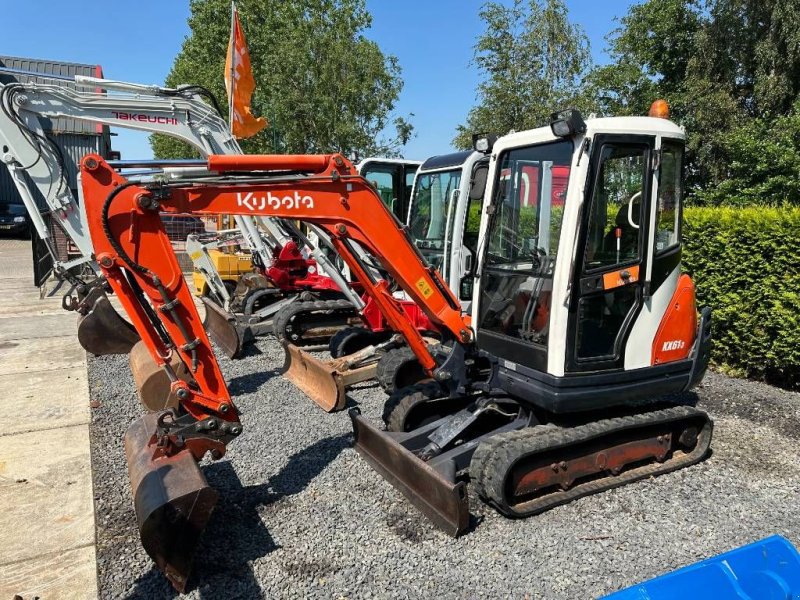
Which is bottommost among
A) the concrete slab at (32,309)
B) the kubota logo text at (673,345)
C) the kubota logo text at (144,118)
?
the concrete slab at (32,309)

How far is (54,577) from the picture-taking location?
334 centimetres

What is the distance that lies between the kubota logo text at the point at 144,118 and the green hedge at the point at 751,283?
6785 millimetres

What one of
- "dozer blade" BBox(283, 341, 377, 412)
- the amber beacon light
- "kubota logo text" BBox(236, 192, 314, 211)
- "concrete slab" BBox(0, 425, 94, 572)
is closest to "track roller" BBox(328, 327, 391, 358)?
"dozer blade" BBox(283, 341, 377, 412)

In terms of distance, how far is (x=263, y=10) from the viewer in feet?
77.5

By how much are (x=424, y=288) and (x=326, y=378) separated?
217cm

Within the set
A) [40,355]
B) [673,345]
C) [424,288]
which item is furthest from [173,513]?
[40,355]

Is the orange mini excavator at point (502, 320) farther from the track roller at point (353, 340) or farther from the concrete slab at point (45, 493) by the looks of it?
the track roller at point (353, 340)

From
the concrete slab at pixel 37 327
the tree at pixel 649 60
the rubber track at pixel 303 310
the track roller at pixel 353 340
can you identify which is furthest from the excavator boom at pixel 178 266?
the tree at pixel 649 60

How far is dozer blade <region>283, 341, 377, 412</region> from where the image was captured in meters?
5.97

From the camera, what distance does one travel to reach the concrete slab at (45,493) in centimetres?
369

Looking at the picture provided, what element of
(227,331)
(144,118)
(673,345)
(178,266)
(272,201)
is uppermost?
(144,118)

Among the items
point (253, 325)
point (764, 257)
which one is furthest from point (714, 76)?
point (253, 325)

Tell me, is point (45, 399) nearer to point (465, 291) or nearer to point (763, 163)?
point (465, 291)

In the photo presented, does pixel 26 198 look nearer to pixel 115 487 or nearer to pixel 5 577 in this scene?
pixel 115 487
